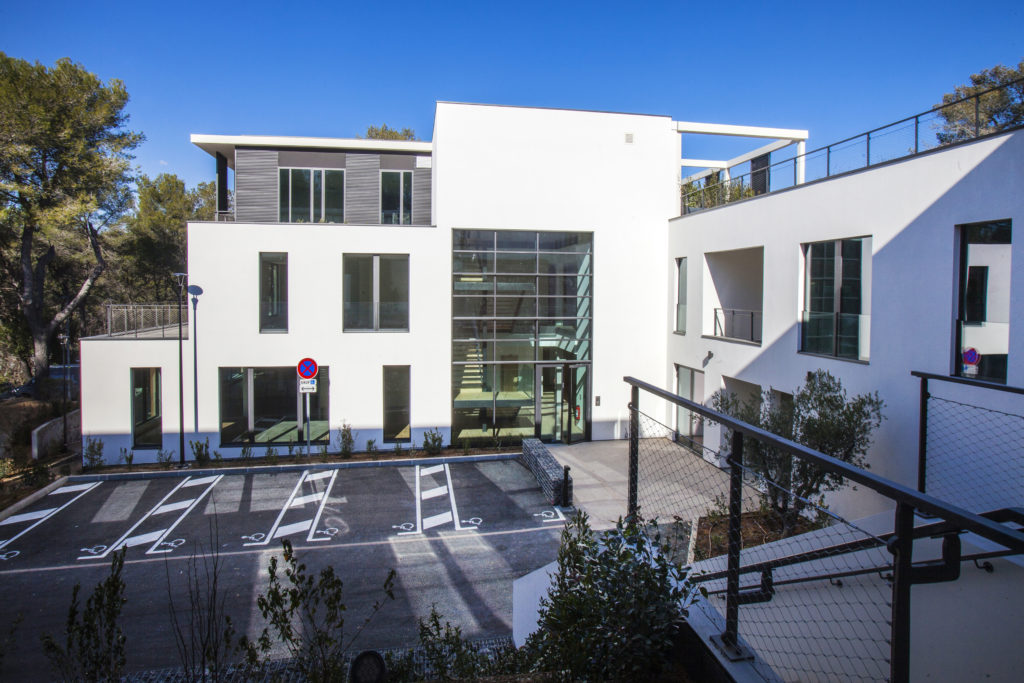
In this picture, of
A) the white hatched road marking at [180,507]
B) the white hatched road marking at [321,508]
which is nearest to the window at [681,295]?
the white hatched road marking at [321,508]

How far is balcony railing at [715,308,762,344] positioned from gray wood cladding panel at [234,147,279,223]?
12898 mm

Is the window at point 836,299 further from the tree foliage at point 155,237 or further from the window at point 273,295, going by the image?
the tree foliage at point 155,237

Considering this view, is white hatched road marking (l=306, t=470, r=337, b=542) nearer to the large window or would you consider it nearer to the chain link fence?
the large window

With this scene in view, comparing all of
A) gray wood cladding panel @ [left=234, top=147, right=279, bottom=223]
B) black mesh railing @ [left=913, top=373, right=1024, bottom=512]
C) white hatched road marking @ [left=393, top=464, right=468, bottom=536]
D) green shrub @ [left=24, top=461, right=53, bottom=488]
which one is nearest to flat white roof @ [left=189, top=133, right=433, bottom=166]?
gray wood cladding panel @ [left=234, top=147, right=279, bottom=223]

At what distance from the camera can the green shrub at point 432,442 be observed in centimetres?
1509

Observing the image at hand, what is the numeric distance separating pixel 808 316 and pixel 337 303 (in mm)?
11278

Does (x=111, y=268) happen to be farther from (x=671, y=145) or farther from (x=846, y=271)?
(x=846, y=271)

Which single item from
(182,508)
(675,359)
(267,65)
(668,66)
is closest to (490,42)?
(668,66)

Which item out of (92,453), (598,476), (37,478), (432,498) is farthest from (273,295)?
(598,476)

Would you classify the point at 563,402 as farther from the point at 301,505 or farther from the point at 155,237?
the point at 155,237

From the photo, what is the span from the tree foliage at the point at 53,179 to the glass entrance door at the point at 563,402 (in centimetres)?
2142

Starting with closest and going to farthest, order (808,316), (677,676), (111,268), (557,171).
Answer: (677,676)
(808,316)
(557,171)
(111,268)

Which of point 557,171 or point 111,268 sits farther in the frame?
point 111,268

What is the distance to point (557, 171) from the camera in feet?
52.1
